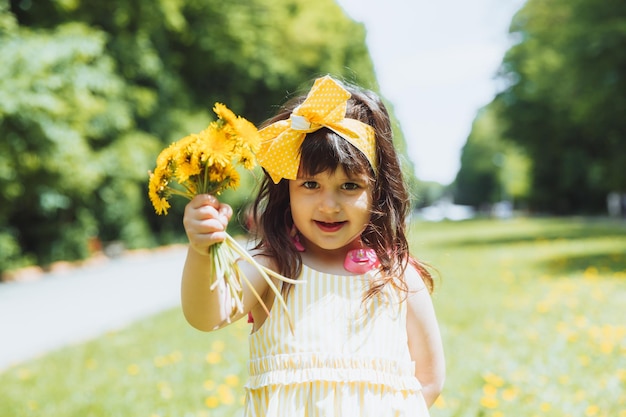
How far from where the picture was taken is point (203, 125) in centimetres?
2116

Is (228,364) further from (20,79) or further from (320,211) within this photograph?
(20,79)

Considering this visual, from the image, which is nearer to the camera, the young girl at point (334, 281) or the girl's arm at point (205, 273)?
the girl's arm at point (205, 273)

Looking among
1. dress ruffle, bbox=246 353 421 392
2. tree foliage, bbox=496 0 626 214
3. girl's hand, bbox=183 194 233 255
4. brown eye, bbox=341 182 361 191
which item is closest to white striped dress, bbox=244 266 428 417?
dress ruffle, bbox=246 353 421 392

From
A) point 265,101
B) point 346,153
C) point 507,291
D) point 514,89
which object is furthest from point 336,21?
point 346,153

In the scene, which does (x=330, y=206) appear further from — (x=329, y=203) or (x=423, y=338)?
(x=423, y=338)

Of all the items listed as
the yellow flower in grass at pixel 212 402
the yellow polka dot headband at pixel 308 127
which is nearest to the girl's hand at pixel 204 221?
the yellow polka dot headband at pixel 308 127

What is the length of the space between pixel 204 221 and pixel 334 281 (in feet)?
1.69

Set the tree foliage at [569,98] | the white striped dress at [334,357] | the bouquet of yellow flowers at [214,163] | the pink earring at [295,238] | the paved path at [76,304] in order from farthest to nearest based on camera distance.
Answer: the tree foliage at [569,98]
the paved path at [76,304]
the pink earring at [295,238]
the white striped dress at [334,357]
the bouquet of yellow flowers at [214,163]

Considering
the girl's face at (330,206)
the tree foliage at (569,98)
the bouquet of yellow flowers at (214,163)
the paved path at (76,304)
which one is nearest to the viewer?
the bouquet of yellow flowers at (214,163)

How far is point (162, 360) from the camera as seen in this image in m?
4.77

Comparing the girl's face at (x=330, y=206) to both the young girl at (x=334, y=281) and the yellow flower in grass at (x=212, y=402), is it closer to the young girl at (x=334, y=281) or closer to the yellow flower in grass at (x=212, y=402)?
the young girl at (x=334, y=281)

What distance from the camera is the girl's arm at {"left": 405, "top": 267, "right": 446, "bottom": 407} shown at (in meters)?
1.96

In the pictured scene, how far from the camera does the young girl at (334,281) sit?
171 centimetres

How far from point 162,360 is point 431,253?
10.6 metres
